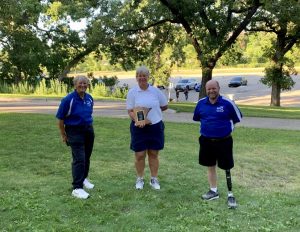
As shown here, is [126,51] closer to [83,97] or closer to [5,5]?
[5,5]

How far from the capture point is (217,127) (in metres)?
6.20

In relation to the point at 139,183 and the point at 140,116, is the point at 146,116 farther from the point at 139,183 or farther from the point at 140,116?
the point at 139,183

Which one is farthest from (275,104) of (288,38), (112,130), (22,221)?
(22,221)

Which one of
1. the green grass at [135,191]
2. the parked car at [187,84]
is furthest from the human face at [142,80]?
the parked car at [187,84]

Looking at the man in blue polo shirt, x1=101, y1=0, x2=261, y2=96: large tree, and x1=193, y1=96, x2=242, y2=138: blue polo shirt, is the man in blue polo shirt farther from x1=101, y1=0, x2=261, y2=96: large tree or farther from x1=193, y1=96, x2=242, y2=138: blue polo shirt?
x1=101, y1=0, x2=261, y2=96: large tree

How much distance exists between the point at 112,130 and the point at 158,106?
6.82m

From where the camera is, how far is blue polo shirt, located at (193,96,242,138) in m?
6.14

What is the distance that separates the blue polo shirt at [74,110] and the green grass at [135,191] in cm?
100

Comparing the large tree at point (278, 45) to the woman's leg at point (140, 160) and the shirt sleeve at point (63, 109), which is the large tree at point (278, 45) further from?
the shirt sleeve at point (63, 109)

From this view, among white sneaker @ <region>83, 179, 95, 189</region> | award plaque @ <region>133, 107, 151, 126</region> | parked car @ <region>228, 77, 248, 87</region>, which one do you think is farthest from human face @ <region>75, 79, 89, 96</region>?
parked car @ <region>228, 77, 248, 87</region>

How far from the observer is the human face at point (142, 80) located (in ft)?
21.3

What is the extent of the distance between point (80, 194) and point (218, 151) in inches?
73.6

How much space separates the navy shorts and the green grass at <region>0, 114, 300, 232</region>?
64cm

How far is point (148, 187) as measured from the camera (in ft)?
23.2
